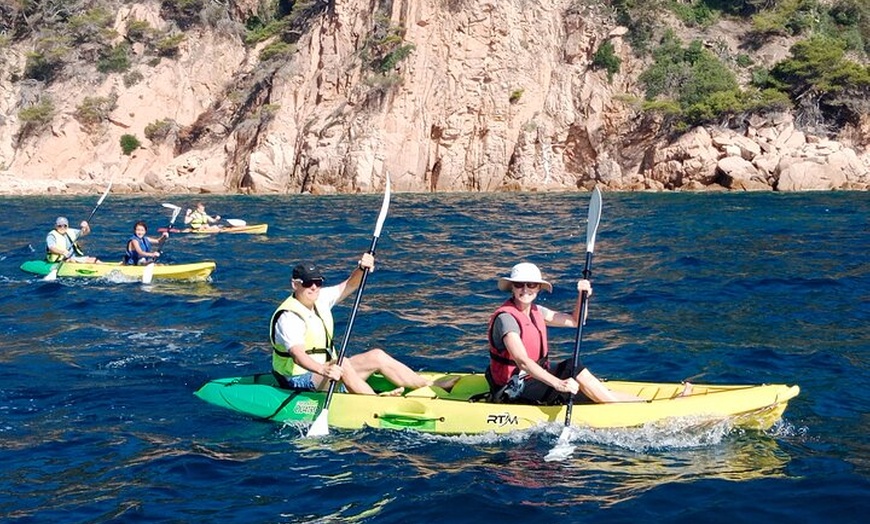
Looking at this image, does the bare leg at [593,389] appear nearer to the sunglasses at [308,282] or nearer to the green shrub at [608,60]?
the sunglasses at [308,282]

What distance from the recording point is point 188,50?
150 ft

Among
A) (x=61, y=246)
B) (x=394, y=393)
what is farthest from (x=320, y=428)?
(x=61, y=246)

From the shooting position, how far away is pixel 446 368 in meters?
9.48

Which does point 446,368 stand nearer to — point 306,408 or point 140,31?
point 306,408

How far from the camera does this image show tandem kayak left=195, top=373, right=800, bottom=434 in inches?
271

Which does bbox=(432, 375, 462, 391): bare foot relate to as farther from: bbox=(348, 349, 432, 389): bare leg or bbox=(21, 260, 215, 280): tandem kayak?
bbox=(21, 260, 215, 280): tandem kayak

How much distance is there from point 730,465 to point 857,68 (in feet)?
110

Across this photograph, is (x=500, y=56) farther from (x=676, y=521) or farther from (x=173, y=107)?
(x=676, y=521)

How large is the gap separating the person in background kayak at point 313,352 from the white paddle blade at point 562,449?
151 cm

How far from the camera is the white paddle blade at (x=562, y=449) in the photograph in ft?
21.5

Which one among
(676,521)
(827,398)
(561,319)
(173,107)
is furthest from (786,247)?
(173,107)

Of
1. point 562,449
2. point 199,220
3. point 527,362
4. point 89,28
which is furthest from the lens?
point 89,28

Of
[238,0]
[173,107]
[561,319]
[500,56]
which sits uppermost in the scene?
[238,0]

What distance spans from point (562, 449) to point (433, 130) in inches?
1240
